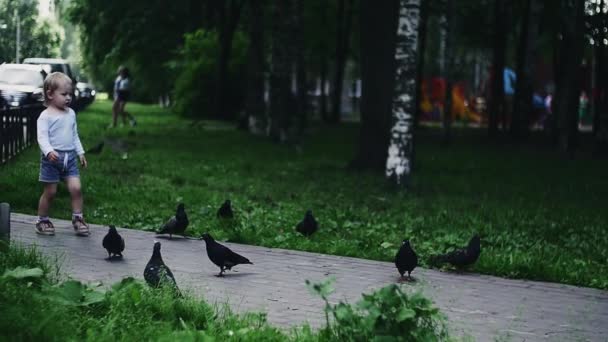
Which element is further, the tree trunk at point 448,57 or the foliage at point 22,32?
the tree trunk at point 448,57

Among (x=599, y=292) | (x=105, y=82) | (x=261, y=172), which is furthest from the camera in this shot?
(x=105, y=82)

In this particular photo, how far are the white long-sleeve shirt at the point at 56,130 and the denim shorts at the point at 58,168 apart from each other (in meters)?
0.09

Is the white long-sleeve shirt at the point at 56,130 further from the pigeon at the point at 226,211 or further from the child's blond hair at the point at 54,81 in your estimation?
the pigeon at the point at 226,211

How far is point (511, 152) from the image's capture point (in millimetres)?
30578

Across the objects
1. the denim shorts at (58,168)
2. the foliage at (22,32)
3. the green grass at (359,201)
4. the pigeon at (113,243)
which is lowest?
the green grass at (359,201)

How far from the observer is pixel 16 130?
63.8 ft

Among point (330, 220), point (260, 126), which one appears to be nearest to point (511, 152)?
point (260, 126)

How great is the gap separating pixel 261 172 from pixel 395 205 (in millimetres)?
5111

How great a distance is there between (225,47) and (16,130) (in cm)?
2470

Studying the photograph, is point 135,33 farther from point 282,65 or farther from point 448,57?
point 282,65

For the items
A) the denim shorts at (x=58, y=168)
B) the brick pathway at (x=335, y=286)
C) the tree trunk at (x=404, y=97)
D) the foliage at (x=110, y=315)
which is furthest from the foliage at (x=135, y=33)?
the foliage at (x=110, y=315)

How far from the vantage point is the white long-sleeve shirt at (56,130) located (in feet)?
34.2

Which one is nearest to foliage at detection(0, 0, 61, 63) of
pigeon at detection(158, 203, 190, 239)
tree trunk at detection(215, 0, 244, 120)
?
pigeon at detection(158, 203, 190, 239)

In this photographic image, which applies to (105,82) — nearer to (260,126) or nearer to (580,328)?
(260,126)
